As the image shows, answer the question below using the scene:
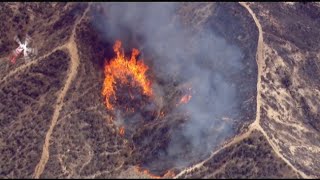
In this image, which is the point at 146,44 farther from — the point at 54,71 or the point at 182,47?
the point at 54,71

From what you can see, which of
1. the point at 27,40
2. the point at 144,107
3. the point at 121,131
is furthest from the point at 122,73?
the point at 27,40

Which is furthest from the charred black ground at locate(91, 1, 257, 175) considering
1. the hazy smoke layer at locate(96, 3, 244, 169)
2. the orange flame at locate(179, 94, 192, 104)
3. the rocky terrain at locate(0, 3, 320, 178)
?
the orange flame at locate(179, 94, 192, 104)

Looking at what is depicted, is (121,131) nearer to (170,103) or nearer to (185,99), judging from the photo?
(170,103)


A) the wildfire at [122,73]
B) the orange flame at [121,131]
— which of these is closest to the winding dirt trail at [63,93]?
the wildfire at [122,73]

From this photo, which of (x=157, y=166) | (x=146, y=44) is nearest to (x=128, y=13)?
(x=146, y=44)

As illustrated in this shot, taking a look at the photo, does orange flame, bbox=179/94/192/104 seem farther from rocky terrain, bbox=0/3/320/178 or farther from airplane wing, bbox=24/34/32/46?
airplane wing, bbox=24/34/32/46

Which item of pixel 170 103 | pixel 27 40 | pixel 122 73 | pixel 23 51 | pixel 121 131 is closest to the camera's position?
pixel 121 131
